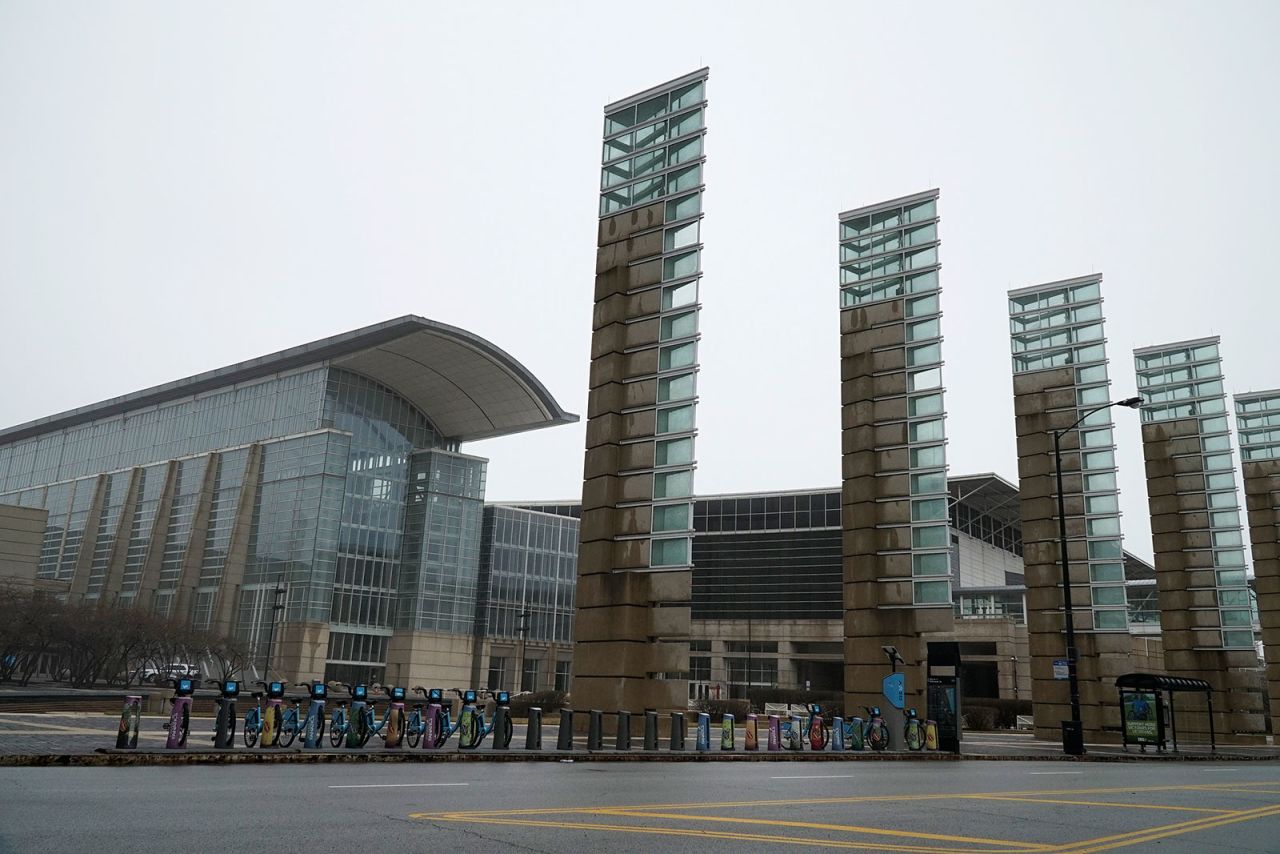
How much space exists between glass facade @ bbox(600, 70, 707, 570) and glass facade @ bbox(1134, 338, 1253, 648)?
31652 millimetres

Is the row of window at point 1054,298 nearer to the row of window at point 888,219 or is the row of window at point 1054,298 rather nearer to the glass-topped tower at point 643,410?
the row of window at point 888,219

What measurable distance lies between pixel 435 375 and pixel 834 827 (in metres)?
86.0

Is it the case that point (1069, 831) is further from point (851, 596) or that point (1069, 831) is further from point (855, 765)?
point (851, 596)

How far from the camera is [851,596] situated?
38312 mm

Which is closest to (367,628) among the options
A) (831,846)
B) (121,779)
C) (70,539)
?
(70,539)

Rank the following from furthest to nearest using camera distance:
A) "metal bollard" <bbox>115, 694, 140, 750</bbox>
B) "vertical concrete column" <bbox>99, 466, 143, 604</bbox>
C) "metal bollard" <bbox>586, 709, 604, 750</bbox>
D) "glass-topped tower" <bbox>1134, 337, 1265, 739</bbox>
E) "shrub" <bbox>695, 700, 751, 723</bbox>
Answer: "vertical concrete column" <bbox>99, 466, 143, 604</bbox>, "shrub" <bbox>695, 700, 751, 723</bbox>, "glass-topped tower" <bbox>1134, 337, 1265, 739</bbox>, "metal bollard" <bbox>586, 709, 604, 750</bbox>, "metal bollard" <bbox>115, 694, 140, 750</bbox>

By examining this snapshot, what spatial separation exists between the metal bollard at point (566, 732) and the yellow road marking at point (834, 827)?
12448mm

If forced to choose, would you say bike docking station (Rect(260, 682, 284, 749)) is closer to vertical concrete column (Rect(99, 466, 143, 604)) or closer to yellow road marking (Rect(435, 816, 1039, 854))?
yellow road marking (Rect(435, 816, 1039, 854))

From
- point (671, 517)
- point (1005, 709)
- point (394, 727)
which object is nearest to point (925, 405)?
point (671, 517)

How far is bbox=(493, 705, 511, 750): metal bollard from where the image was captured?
22.8m

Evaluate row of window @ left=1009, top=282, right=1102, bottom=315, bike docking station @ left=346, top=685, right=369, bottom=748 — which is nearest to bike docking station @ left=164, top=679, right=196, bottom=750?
bike docking station @ left=346, top=685, right=369, bottom=748

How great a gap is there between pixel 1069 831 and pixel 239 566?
8857 centimetres

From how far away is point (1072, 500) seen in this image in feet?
148

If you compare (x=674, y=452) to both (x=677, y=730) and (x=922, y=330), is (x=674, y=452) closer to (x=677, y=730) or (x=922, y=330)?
(x=677, y=730)
